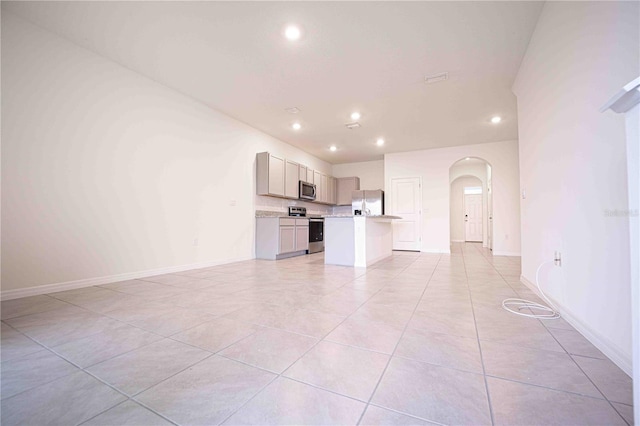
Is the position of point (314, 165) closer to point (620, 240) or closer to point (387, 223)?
point (387, 223)

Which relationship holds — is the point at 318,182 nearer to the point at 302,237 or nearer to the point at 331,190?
the point at 331,190

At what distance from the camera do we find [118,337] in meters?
1.70

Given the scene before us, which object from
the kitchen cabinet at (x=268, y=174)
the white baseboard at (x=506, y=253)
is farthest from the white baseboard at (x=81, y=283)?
the white baseboard at (x=506, y=253)

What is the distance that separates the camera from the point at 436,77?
3.55 metres

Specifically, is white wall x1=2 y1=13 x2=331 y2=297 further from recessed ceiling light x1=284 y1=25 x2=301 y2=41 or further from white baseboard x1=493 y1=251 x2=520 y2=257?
white baseboard x1=493 y1=251 x2=520 y2=257

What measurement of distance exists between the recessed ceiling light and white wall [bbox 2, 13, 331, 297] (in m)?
2.18

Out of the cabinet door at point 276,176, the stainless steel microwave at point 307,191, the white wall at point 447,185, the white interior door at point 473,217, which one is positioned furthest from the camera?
the white interior door at point 473,217

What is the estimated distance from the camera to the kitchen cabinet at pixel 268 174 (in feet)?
17.7

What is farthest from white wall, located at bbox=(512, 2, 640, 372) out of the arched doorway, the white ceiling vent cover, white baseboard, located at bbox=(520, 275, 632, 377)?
the arched doorway

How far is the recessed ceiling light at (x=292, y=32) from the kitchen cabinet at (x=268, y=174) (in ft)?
9.10

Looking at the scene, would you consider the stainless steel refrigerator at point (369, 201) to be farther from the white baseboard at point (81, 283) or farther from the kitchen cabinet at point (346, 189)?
the white baseboard at point (81, 283)

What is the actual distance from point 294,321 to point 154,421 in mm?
1065

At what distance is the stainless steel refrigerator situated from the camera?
7516 millimetres

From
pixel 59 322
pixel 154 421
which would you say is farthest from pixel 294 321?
pixel 59 322
